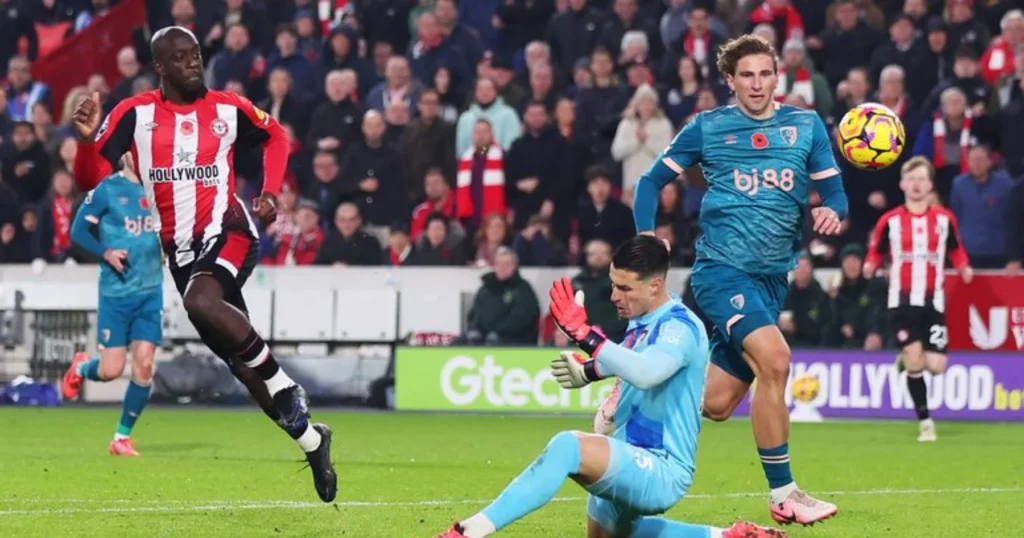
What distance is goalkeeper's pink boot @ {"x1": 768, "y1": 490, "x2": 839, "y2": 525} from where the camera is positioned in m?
9.30

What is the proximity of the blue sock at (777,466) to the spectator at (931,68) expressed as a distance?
11.4m

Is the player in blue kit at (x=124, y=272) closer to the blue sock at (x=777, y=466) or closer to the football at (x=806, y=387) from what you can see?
the blue sock at (x=777, y=466)

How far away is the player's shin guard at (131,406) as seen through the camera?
13.7 meters

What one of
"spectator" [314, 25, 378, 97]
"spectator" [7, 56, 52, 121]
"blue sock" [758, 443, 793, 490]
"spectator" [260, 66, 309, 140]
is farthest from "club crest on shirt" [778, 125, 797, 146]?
"spectator" [7, 56, 52, 121]

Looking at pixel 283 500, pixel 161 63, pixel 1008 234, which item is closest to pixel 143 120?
pixel 161 63

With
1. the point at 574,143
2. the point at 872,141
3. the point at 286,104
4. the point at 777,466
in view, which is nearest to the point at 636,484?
the point at 777,466

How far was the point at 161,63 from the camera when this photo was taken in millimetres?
10375

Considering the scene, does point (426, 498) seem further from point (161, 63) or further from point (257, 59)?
point (257, 59)

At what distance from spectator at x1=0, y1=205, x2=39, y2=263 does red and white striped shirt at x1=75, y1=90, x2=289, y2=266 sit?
12.0m

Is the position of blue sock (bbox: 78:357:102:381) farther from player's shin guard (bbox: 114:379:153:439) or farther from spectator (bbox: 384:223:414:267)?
spectator (bbox: 384:223:414:267)

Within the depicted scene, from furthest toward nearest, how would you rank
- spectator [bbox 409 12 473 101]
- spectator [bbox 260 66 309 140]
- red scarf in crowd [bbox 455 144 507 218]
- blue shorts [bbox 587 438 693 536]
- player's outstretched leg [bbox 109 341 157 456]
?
spectator [bbox 409 12 473 101] → spectator [bbox 260 66 309 140] → red scarf in crowd [bbox 455 144 507 218] → player's outstretched leg [bbox 109 341 157 456] → blue shorts [bbox 587 438 693 536]

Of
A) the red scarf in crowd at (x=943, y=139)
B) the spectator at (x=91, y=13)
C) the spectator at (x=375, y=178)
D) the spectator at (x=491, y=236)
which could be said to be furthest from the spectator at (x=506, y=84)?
the spectator at (x=91, y=13)

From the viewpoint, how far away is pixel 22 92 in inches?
957

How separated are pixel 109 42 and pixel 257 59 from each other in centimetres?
388
